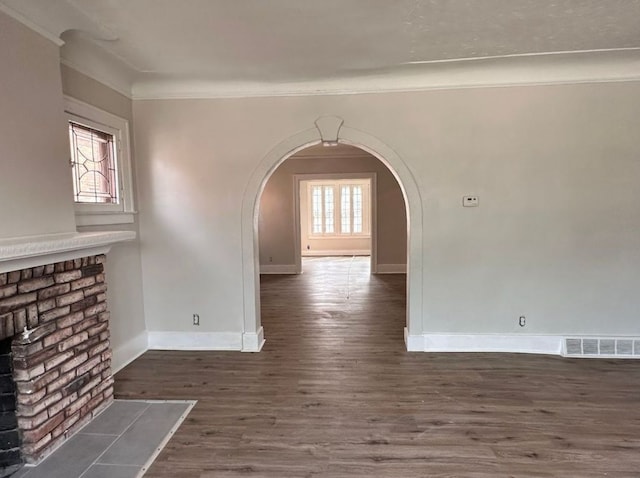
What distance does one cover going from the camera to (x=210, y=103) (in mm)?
3586

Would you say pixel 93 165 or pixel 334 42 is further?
pixel 93 165

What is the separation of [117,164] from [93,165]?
26 cm

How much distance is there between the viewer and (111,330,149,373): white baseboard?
3.29 meters

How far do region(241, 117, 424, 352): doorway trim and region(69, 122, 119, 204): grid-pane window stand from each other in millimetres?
1201

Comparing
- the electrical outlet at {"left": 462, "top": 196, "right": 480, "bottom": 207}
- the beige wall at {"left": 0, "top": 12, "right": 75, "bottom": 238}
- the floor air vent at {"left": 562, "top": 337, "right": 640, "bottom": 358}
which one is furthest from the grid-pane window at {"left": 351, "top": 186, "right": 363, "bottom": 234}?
the beige wall at {"left": 0, "top": 12, "right": 75, "bottom": 238}

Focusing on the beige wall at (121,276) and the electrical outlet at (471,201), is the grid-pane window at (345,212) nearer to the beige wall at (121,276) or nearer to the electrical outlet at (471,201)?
the electrical outlet at (471,201)

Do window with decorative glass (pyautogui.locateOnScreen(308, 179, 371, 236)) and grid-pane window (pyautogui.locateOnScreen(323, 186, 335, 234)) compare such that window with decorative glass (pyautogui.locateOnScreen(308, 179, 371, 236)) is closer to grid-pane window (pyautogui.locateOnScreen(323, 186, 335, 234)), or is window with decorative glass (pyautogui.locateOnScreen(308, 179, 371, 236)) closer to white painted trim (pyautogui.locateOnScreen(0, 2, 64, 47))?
grid-pane window (pyautogui.locateOnScreen(323, 186, 335, 234))

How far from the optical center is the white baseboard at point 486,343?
3.52 metres

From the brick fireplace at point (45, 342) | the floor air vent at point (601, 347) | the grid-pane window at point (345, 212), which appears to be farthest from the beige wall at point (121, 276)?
the grid-pane window at point (345, 212)

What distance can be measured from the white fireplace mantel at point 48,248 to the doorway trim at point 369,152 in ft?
4.19

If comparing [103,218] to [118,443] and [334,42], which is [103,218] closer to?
[118,443]

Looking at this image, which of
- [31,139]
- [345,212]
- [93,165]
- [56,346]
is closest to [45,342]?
[56,346]

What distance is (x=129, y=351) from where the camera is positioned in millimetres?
3488

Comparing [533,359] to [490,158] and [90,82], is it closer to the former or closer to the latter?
[490,158]
